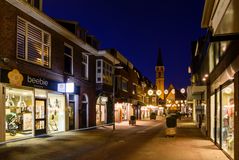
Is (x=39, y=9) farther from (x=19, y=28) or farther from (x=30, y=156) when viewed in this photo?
(x=30, y=156)

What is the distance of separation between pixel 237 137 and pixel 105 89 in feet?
81.2

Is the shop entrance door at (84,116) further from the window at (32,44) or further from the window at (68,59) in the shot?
the window at (32,44)

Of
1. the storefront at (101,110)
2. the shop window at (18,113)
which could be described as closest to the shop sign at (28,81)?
the shop window at (18,113)

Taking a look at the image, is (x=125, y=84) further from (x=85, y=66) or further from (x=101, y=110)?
(x=85, y=66)

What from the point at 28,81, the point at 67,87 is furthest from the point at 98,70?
the point at 28,81

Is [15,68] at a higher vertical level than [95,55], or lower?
lower

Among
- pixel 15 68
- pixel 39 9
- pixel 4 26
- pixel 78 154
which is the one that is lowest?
pixel 78 154

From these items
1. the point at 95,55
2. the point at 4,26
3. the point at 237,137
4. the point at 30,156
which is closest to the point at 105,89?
the point at 95,55

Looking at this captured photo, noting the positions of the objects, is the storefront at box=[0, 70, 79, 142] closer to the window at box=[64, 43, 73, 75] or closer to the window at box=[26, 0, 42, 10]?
the window at box=[64, 43, 73, 75]

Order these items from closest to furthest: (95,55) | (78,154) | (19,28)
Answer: (78,154), (19,28), (95,55)

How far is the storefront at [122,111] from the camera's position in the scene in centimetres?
4708

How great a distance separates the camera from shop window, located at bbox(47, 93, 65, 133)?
2415 cm

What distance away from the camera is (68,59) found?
2711cm

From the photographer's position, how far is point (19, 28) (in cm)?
1938
